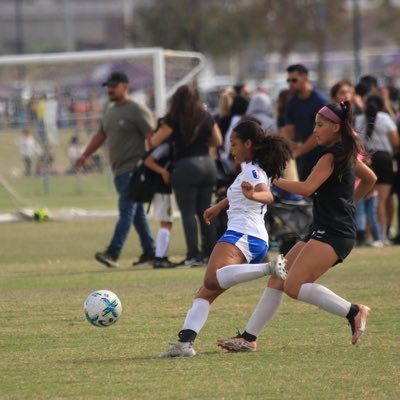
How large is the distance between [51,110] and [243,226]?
13446 mm

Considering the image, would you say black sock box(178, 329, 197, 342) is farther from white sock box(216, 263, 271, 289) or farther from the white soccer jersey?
the white soccer jersey

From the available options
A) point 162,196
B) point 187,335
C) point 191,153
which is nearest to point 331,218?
point 187,335

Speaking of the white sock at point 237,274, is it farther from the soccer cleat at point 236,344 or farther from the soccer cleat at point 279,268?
the soccer cleat at point 236,344

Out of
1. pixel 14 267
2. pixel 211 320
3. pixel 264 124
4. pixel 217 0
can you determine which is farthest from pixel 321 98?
pixel 217 0

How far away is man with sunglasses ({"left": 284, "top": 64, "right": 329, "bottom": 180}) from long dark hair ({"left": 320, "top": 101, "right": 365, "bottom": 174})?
5.96m

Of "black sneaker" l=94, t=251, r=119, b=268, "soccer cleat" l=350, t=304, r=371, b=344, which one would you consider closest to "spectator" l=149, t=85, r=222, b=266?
"black sneaker" l=94, t=251, r=119, b=268

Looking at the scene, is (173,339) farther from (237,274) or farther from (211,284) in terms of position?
(237,274)

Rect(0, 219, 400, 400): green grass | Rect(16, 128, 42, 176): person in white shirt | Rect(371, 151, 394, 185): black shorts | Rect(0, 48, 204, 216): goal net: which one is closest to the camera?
Rect(0, 219, 400, 400): green grass

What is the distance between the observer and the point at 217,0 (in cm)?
5741

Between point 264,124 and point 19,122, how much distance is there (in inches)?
277

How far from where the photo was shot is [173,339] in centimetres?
902

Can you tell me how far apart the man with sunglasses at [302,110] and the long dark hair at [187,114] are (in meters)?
1.50

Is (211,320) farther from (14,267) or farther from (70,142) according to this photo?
(70,142)

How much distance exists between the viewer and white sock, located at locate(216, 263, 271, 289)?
A: 8227 millimetres
